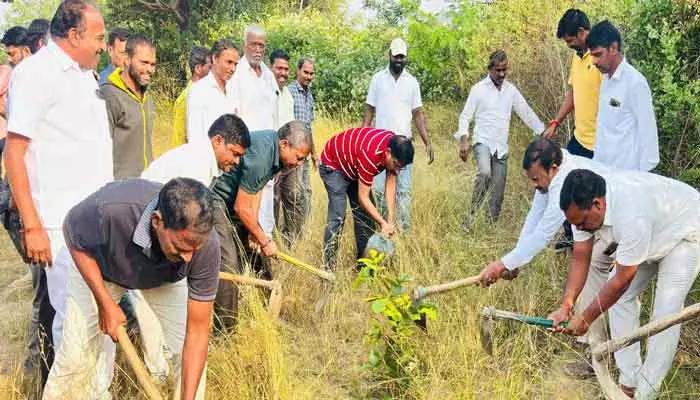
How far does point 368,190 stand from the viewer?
5375 millimetres

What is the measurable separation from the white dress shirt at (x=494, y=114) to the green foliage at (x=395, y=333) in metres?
3.35

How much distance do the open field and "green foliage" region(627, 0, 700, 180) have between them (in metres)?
1.42

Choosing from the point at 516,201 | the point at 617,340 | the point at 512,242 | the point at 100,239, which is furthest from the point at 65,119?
the point at 516,201

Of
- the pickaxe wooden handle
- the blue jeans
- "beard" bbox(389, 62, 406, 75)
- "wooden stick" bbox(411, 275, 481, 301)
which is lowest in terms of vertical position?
the pickaxe wooden handle

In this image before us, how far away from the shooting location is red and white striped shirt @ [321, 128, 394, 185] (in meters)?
5.24

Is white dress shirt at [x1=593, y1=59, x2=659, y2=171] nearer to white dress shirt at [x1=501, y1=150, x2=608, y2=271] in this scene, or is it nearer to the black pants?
white dress shirt at [x1=501, y1=150, x2=608, y2=271]

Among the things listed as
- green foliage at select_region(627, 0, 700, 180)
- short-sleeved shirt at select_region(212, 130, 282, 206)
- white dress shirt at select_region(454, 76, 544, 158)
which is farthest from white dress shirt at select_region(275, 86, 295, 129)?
green foliage at select_region(627, 0, 700, 180)

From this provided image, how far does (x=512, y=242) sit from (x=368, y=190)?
1.35 m

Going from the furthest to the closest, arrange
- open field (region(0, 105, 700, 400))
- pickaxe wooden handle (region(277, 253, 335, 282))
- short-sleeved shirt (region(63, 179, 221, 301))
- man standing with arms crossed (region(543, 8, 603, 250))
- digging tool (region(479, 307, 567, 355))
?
man standing with arms crossed (region(543, 8, 603, 250)) → pickaxe wooden handle (region(277, 253, 335, 282)) → digging tool (region(479, 307, 567, 355)) → open field (region(0, 105, 700, 400)) → short-sleeved shirt (region(63, 179, 221, 301))

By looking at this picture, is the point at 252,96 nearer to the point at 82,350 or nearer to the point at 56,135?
the point at 56,135

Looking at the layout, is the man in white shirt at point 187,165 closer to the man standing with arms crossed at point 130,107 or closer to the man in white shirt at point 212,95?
the man standing with arms crossed at point 130,107

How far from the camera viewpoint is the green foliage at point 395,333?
3650mm

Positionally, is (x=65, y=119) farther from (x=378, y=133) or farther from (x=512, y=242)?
(x=512, y=242)

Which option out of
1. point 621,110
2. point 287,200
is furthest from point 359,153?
point 621,110
